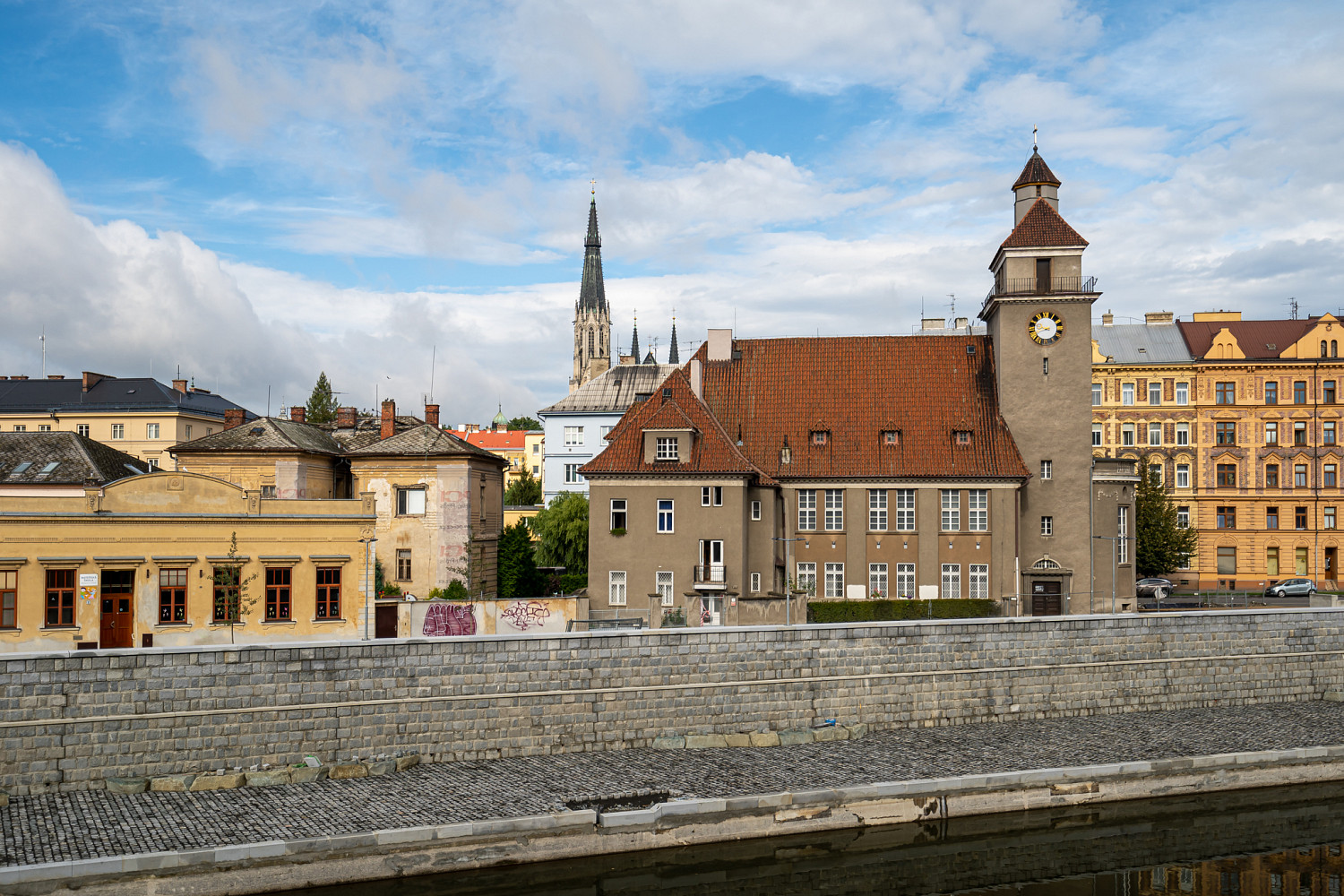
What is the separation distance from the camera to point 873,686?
1031 inches

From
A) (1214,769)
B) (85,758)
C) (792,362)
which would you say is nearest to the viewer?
(85,758)

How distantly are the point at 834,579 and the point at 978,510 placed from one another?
22.2ft

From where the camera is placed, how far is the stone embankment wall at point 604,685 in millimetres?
20734

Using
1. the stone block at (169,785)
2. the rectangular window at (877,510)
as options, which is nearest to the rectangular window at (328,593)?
the stone block at (169,785)

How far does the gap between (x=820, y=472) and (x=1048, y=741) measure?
18.4 meters

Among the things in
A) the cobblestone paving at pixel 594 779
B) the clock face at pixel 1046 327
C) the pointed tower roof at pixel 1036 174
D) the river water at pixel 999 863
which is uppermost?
the pointed tower roof at pixel 1036 174

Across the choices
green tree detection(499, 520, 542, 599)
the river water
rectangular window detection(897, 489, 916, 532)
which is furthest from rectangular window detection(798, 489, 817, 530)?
the river water

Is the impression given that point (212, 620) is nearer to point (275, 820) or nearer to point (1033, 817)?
point (275, 820)

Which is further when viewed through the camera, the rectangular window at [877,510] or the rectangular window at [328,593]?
the rectangular window at [877,510]

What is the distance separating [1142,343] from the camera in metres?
60.9

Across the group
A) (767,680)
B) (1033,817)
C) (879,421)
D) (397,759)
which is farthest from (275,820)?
(879,421)

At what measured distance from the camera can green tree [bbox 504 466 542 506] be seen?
9350cm

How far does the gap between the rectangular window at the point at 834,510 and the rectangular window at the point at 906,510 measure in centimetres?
244

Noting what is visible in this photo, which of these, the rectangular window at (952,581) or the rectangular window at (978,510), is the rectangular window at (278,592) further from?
the rectangular window at (978,510)
